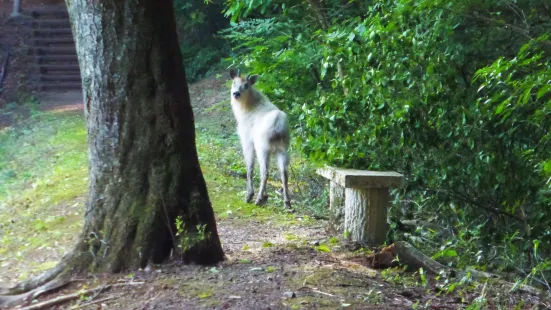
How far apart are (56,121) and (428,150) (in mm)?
12311

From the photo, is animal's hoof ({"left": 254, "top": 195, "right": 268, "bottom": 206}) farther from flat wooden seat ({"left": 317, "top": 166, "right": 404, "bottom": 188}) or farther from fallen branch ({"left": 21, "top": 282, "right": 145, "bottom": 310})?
fallen branch ({"left": 21, "top": 282, "right": 145, "bottom": 310})

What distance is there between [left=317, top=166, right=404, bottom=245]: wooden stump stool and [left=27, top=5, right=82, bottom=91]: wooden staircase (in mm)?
17420

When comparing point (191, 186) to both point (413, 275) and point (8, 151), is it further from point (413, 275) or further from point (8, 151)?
point (8, 151)

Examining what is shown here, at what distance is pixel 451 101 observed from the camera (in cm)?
605

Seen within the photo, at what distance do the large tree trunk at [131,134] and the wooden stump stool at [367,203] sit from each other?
149cm

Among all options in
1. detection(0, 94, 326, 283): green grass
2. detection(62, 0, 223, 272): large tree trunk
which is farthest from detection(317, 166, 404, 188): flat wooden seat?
detection(0, 94, 326, 283): green grass

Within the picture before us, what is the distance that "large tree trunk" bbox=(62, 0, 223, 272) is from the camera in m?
4.52

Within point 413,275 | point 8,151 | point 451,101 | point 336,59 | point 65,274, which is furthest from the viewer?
point 8,151

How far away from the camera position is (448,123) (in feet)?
19.6

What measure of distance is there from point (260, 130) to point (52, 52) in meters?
15.6

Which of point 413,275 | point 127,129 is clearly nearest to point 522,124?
point 413,275

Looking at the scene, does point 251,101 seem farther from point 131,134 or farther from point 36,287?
point 36,287

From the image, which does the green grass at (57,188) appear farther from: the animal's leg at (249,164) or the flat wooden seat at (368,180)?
the flat wooden seat at (368,180)

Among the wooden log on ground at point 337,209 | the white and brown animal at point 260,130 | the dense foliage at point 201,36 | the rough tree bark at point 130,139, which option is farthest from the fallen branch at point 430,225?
the dense foliage at point 201,36
